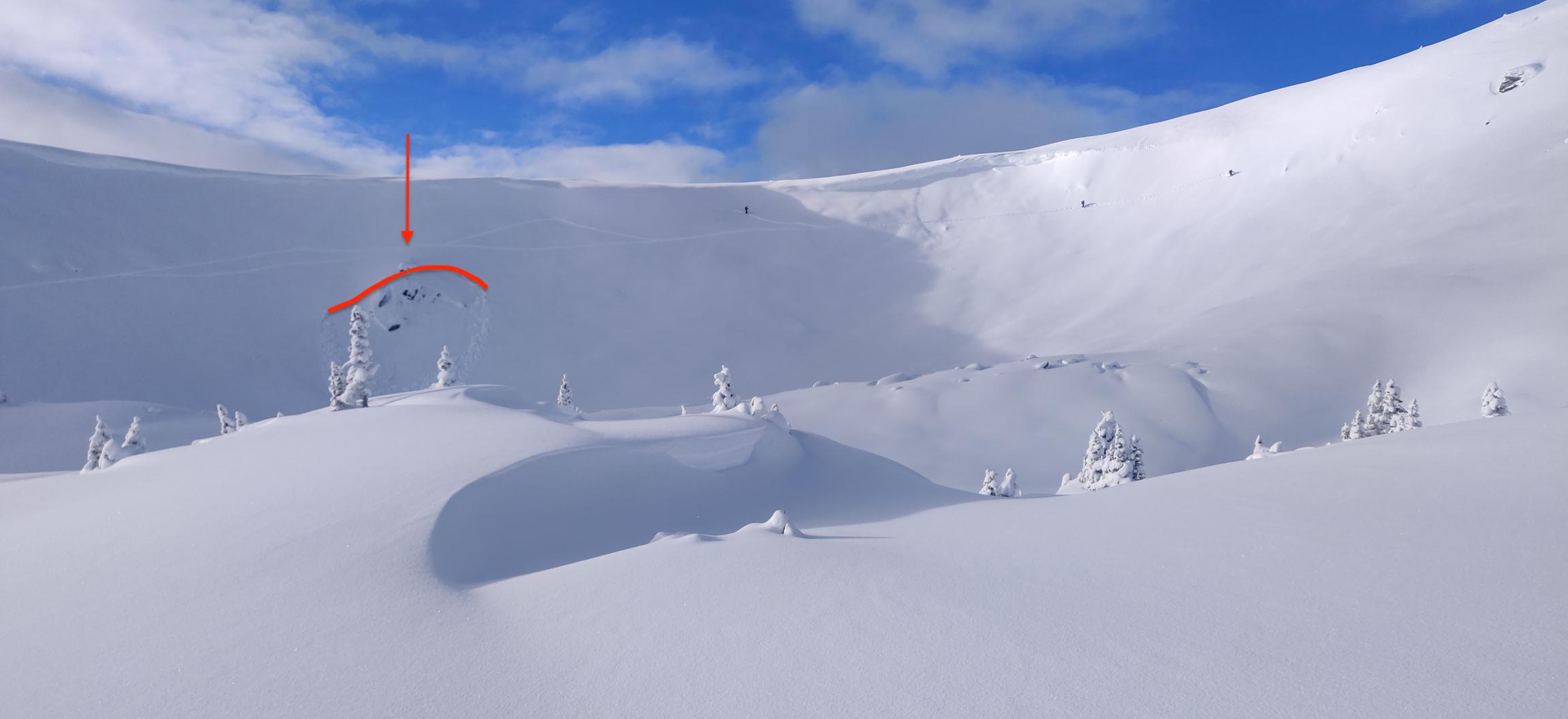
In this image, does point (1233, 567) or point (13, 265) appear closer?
point (1233, 567)

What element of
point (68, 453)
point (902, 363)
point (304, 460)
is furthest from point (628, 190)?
point (304, 460)

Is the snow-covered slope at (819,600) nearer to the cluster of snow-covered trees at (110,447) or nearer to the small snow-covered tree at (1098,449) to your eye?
the cluster of snow-covered trees at (110,447)

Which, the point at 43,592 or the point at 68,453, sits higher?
the point at 43,592

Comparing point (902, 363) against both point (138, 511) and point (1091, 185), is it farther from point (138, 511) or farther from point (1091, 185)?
point (138, 511)

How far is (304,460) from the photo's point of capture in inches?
457

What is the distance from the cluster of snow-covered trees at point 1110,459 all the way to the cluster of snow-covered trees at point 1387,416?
1131 cm

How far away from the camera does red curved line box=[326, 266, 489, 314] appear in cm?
5484

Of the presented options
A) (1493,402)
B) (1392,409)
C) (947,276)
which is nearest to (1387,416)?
(1392,409)

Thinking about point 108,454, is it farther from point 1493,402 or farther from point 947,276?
point 947,276

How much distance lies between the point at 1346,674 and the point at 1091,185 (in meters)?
79.7

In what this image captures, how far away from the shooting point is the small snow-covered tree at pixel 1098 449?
26375mm

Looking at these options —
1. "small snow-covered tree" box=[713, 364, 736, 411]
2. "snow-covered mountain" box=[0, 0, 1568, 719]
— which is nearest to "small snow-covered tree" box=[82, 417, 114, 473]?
"snow-covered mountain" box=[0, 0, 1568, 719]

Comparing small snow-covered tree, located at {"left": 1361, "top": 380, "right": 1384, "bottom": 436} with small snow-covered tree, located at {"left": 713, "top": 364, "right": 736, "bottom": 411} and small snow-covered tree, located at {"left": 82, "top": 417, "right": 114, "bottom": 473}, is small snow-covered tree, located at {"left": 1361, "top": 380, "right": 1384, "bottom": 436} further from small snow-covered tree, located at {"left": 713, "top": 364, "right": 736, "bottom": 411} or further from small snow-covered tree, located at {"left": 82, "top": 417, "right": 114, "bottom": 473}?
small snow-covered tree, located at {"left": 82, "top": 417, "right": 114, "bottom": 473}

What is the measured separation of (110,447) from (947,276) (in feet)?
204
